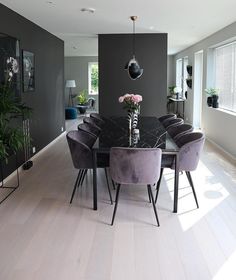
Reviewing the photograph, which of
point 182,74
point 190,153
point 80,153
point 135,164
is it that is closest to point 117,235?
point 135,164

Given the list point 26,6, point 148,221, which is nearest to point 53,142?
point 26,6

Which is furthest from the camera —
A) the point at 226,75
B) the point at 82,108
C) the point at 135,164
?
the point at 82,108

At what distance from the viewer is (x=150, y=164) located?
352 centimetres

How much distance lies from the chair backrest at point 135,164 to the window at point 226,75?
4.13 meters

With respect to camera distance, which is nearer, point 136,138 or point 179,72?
point 136,138

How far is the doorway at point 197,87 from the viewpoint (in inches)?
404

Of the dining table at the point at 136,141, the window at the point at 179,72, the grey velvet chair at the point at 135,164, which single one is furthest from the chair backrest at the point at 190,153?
the window at the point at 179,72

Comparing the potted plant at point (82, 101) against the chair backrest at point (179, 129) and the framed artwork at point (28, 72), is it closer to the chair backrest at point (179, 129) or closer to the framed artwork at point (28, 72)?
the framed artwork at point (28, 72)

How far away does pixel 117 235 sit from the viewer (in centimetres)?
337

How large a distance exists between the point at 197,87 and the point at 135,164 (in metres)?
7.41

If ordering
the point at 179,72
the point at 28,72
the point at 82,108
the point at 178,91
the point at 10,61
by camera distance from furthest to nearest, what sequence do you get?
the point at 82,108
the point at 179,72
the point at 178,91
the point at 28,72
the point at 10,61

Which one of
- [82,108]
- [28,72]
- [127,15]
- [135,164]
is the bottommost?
[135,164]

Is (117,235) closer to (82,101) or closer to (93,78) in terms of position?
(82,101)

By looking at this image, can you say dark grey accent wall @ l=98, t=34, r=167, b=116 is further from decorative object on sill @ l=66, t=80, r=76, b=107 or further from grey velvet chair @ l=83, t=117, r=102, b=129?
decorative object on sill @ l=66, t=80, r=76, b=107
